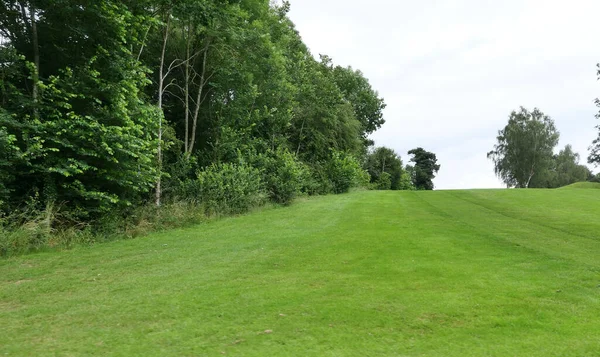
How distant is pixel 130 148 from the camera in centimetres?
1265

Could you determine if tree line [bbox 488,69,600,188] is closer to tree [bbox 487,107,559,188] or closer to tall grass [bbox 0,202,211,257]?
tree [bbox 487,107,559,188]

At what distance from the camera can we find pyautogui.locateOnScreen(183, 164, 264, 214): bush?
1691cm

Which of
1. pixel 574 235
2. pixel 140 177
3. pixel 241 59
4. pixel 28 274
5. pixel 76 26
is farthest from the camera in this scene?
pixel 241 59

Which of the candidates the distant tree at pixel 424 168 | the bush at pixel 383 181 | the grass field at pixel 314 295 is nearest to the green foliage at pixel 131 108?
the grass field at pixel 314 295

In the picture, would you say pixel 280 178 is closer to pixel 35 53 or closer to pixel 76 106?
pixel 76 106

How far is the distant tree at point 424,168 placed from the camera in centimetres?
8388

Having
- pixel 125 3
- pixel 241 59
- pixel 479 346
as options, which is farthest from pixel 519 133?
pixel 479 346

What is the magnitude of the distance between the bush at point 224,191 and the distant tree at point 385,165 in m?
36.1

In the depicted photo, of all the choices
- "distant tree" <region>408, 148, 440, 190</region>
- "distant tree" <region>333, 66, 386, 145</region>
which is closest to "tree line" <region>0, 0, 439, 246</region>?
"distant tree" <region>333, 66, 386, 145</region>

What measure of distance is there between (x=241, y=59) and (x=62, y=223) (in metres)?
13.3

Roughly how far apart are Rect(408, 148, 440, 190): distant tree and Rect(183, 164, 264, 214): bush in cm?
6918

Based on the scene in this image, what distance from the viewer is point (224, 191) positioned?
1745 centimetres

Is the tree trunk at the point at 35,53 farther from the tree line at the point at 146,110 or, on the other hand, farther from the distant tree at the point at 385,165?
the distant tree at the point at 385,165

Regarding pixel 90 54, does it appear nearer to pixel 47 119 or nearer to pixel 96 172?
pixel 47 119
